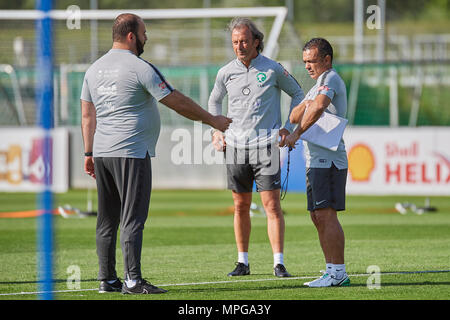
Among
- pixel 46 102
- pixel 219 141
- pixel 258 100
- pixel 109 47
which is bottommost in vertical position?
pixel 219 141

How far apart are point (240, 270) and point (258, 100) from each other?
1.61 meters

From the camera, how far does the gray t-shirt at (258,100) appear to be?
8.67 metres

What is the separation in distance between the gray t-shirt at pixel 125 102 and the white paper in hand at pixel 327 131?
1.33m

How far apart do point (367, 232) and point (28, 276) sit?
5742mm

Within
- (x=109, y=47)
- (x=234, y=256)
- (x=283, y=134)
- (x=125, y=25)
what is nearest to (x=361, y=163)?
(x=234, y=256)

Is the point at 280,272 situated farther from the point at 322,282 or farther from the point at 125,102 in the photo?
the point at 125,102

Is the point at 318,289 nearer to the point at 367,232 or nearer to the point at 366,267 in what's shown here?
the point at 366,267

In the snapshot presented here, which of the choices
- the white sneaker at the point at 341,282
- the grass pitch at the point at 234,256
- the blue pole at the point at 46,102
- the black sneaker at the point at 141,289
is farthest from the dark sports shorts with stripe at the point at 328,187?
the blue pole at the point at 46,102

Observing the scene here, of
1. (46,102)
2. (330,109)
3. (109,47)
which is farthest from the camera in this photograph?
(109,47)

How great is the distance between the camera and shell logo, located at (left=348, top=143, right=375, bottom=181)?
19.7m

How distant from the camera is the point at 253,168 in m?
8.78

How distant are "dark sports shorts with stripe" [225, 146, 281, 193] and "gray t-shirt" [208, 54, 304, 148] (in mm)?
82

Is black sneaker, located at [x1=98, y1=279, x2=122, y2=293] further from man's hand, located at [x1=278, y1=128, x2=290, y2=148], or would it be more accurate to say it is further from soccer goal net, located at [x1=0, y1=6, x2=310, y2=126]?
soccer goal net, located at [x1=0, y1=6, x2=310, y2=126]

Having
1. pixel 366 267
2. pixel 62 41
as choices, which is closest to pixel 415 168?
pixel 366 267
